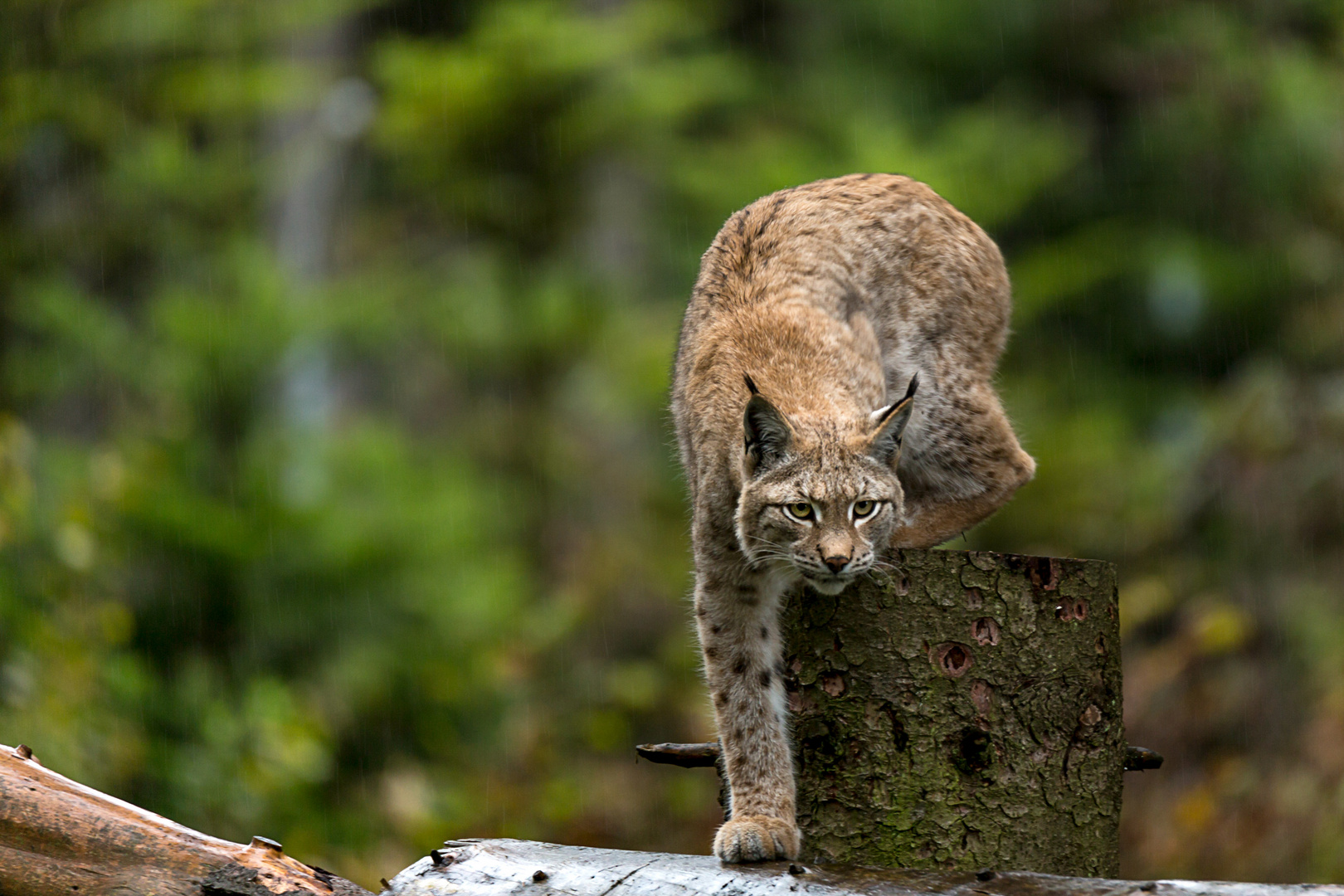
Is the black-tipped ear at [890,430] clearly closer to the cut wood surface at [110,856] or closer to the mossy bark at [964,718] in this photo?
the mossy bark at [964,718]

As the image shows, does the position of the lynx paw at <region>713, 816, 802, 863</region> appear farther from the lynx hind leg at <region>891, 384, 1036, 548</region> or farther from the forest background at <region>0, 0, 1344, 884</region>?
the forest background at <region>0, 0, 1344, 884</region>

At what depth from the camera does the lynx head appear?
4137 mm

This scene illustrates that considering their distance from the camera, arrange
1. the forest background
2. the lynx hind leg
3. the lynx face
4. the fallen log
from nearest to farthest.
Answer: the fallen log → the lynx face → the lynx hind leg → the forest background

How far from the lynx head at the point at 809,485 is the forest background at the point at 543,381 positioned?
2563mm

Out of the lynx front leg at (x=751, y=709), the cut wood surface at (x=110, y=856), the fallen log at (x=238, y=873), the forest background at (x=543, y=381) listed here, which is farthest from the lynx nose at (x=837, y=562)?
the forest background at (x=543, y=381)

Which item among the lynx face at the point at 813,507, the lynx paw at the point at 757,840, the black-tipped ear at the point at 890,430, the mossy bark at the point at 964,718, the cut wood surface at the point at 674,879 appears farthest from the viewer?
the black-tipped ear at the point at 890,430

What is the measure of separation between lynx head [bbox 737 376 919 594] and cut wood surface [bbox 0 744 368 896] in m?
1.72

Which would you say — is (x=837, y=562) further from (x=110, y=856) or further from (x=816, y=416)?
(x=110, y=856)

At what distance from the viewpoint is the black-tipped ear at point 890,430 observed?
4203 millimetres

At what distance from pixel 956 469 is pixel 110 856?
128 inches

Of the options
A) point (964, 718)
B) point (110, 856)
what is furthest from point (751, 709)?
point (110, 856)

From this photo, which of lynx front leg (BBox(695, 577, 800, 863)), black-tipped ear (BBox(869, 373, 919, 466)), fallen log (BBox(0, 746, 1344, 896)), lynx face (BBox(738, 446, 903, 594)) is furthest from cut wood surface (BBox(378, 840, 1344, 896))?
black-tipped ear (BBox(869, 373, 919, 466))

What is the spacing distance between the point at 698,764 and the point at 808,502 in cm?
105

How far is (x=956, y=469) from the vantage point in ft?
16.6
